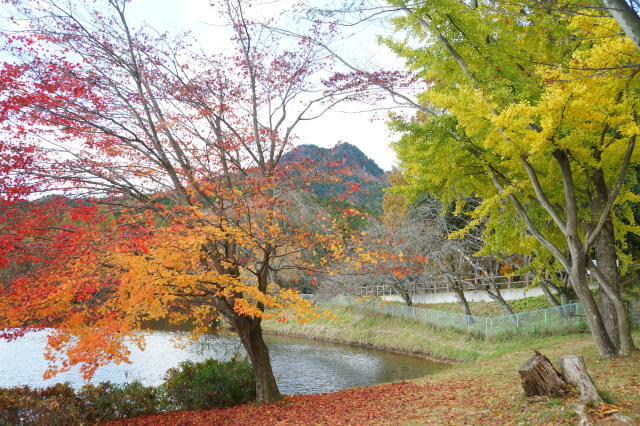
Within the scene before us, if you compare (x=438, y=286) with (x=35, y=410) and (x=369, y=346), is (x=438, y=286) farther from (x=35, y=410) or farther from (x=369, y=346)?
(x=35, y=410)

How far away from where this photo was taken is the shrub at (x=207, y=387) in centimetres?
1027

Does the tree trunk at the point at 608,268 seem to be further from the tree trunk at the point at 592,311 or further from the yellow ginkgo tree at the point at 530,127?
the tree trunk at the point at 592,311

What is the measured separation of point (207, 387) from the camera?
1035 centimetres

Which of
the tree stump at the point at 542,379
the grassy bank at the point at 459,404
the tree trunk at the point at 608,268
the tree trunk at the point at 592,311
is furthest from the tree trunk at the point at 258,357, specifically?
the tree trunk at the point at 608,268

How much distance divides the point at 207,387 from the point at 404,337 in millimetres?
14032

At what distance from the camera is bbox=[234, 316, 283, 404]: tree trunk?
998 cm

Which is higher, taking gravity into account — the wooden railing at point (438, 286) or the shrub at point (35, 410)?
the wooden railing at point (438, 286)

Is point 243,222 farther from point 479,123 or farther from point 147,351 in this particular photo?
point 147,351

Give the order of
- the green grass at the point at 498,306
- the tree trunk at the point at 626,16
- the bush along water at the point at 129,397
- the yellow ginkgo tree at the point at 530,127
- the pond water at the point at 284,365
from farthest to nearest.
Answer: the green grass at the point at 498,306, the pond water at the point at 284,365, the bush along water at the point at 129,397, the yellow ginkgo tree at the point at 530,127, the tree trunk at the point at 626,16

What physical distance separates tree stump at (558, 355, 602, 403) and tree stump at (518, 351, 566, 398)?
16cm

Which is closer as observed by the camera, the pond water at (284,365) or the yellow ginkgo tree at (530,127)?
the yellow ginkgo tree at (530,127)

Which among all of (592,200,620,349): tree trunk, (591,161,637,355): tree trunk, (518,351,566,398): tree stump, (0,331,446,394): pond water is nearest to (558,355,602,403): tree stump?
(518,351,566,398): tree stump

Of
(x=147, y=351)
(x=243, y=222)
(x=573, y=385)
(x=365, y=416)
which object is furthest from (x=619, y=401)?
(x=147, y=351)

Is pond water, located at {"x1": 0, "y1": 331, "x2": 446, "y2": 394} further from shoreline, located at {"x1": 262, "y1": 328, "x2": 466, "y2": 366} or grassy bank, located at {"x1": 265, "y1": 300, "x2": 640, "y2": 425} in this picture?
grassy bank, located at {"x1": 265, "y1": 300, "x2": 640, "y2": 425}
